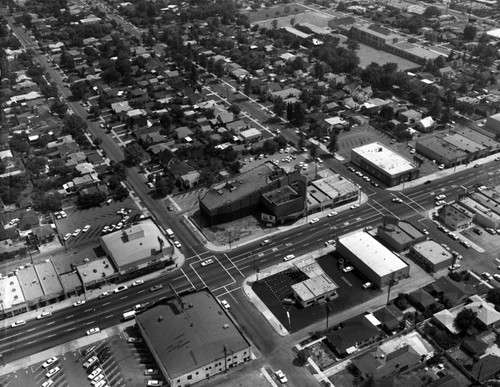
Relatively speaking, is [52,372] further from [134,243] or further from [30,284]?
[134,243]

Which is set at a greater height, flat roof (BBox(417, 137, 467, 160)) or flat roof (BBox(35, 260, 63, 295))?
flat roof (BBox(417, 137, 467, 160))

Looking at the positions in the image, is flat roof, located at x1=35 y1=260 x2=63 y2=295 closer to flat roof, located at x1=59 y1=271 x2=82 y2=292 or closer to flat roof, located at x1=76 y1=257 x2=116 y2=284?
flat roof, located at x1=59 y1=271 x2=82 y2=292

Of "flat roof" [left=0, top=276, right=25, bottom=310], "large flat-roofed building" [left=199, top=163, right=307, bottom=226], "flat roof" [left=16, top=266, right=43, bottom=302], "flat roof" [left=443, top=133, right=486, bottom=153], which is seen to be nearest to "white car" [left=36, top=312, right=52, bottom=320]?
"flat roof" [left=16, top=266, right=43, bottom=302]

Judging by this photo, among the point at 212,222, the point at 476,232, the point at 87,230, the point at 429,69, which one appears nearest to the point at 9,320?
the point at 87,230

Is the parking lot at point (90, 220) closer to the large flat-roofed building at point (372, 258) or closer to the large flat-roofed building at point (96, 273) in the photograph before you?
the large flat-roofed building at point (96, 273)

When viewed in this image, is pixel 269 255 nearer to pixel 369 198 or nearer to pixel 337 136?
pixel 369 198

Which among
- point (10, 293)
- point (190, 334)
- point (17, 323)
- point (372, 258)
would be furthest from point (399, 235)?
point (10, 293)

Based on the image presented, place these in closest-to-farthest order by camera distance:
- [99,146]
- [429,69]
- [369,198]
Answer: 1. [369,198]
2. [99,146]
3. [429,69]
